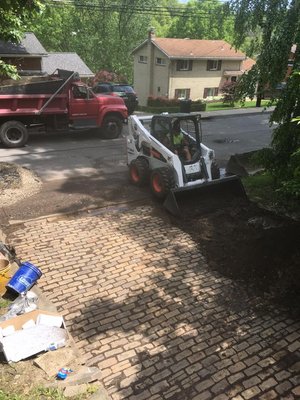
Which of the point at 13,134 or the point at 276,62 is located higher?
the point at 276,62

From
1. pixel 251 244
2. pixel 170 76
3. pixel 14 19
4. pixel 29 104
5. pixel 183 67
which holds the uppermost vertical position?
pixel 14 19

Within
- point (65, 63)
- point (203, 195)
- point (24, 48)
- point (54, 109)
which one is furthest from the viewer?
point (65, 63)

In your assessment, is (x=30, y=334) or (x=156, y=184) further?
(x=156, y=184)

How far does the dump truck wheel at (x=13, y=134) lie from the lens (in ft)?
48.0

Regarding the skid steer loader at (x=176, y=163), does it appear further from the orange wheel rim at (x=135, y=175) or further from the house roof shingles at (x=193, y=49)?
the house roof shingles at (x=193, y=49)

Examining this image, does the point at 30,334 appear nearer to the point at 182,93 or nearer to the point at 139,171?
the point at 139,171

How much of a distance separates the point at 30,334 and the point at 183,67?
3686 cm

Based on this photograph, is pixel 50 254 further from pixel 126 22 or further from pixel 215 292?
pixel 126 22

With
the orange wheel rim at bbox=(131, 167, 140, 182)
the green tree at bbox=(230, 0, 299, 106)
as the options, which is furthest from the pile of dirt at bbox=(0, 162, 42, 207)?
the green tree at bbox=(230, 0, 299, 106)

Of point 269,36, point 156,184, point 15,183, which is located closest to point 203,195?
point 156,184

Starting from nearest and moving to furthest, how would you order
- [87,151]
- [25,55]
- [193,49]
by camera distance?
1. [87,151]
2. [25,55]
3. [193,49]

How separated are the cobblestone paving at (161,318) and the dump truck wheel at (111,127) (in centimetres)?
892

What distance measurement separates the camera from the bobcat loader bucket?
30.0ft

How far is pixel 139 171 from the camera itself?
10.7 m
